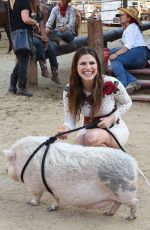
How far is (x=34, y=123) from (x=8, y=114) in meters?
0.58

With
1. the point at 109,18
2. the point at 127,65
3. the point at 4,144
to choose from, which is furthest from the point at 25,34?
the point at 109,18

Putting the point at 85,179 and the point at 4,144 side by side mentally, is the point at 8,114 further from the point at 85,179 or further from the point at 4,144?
the point at 85,179

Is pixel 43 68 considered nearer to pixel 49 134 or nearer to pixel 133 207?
pixel 49 134

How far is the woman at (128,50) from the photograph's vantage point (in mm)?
6516

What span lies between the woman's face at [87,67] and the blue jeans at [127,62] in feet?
10.6

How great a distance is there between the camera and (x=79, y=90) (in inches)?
134

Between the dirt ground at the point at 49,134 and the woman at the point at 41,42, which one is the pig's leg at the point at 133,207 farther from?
the woman at the point at 41,42

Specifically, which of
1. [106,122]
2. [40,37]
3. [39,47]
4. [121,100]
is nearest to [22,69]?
[39,47]

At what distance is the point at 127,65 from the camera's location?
6.74 meters

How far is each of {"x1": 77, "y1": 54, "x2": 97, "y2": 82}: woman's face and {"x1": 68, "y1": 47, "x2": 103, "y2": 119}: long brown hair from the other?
3 centimetres

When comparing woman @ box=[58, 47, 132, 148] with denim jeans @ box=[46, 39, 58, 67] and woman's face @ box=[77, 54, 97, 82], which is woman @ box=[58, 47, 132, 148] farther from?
denim jeans @ box=[46, 39, 58, 67]

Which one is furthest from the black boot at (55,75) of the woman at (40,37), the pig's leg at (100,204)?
the pig's leg at (100,204)

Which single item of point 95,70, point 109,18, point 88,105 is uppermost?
point 95,70

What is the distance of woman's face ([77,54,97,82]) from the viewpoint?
10.8ft
